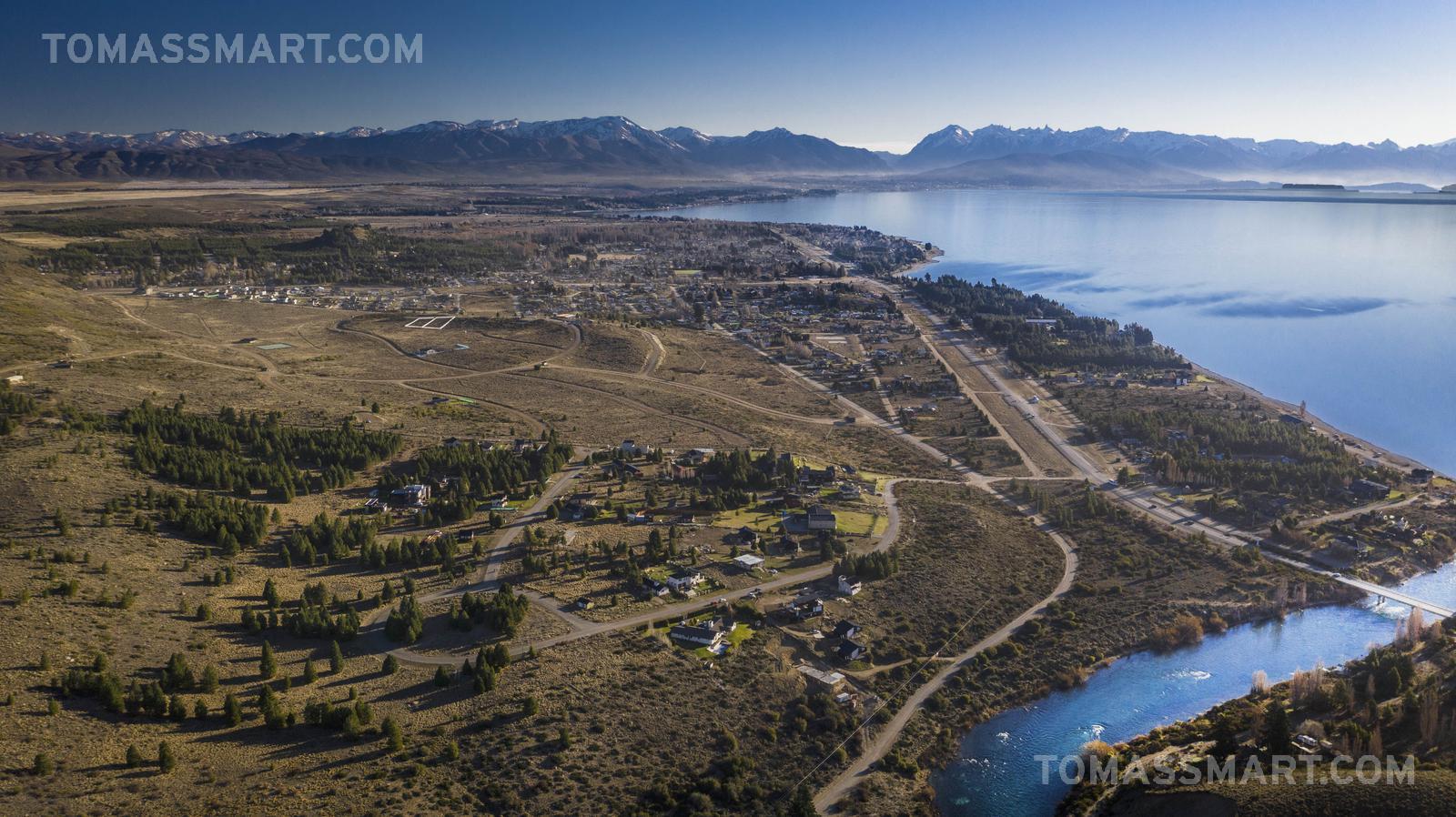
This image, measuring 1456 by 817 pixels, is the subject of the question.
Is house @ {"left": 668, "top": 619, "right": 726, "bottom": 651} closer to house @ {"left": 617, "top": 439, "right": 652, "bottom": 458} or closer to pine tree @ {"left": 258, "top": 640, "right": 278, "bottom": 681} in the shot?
pine tree @ {"left": 258, "top": 640, "right": 278, "bottom": 681}

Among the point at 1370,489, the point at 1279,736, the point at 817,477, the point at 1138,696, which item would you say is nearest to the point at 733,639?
the point at 1138,696

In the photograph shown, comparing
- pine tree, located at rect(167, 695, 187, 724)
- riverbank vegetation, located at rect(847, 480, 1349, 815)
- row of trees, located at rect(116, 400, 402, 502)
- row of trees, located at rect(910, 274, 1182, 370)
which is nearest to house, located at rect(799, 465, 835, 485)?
riverbank vegetation, located at rect(847, 480, 1349, 815)

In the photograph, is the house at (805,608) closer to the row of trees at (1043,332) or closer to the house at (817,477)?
the house at (817,477)

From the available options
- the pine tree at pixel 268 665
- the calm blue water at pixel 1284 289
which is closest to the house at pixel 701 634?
the pine tree at pixel 268 665

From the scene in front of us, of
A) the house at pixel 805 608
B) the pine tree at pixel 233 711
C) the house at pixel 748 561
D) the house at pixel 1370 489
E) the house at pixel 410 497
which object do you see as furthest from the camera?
the house at pixel 1370 489

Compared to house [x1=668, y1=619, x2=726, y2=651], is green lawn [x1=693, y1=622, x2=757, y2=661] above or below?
below

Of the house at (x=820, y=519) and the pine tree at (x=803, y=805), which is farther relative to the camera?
the house at (x=820, y=519)
